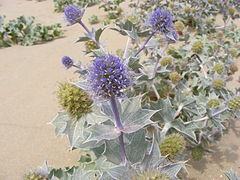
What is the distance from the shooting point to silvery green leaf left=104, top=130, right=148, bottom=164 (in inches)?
49.9

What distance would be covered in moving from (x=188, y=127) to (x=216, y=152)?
0.53 m

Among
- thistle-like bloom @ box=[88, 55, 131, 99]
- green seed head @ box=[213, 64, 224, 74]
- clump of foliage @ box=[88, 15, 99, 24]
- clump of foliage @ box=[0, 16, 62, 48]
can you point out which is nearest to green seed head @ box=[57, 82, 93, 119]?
thistle-like bloom @ box=[88, 55, 131, 99]

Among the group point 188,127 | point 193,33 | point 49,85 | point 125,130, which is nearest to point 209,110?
point 188,127

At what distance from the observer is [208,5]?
14.9 feet

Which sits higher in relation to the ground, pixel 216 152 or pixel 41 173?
pixel 41 173

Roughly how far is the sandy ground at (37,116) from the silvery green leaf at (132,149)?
0.88m

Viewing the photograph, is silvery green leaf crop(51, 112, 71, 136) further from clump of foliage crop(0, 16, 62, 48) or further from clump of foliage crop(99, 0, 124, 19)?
clump of foliage crop(99, 0, 124, 19)

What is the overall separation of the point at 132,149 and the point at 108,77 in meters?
0.51

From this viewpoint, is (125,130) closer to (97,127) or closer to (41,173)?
(97,127)

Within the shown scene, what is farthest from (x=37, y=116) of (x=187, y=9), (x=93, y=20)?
(x=187, y=9)

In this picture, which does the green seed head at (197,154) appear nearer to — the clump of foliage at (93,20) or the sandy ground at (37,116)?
the sandy ground at (37,116)

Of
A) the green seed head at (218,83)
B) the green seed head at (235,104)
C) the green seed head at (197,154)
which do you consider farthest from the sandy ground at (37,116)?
the green seed head at (235,104)

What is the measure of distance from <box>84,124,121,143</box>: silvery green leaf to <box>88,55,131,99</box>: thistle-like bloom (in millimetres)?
189

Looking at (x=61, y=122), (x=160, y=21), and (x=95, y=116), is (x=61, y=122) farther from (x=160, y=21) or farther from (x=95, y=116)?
(x=160, y=21)
